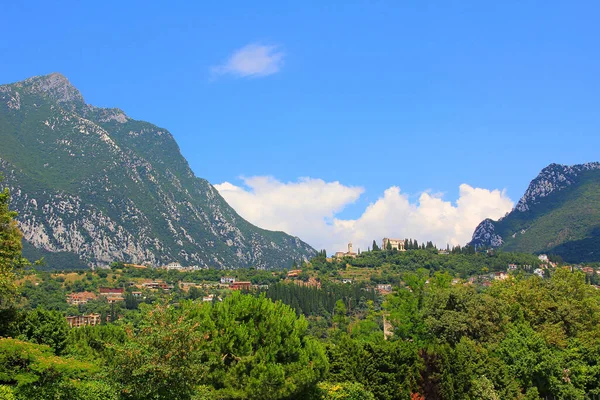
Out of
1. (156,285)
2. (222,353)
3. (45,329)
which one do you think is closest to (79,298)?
(156,285)

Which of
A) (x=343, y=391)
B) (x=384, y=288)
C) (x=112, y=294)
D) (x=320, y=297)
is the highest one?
(x=384, y=288)

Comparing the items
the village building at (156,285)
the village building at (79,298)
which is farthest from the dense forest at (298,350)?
the village building at (156,285)

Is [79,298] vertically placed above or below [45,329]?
below

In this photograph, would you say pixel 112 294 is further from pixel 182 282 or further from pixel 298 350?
pixel 298 350

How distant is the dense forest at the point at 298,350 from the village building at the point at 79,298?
93.6 meters

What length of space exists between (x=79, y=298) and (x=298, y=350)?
422 feet

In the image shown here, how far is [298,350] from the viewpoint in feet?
97.6

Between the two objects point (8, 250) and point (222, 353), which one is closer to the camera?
point (222, 353)

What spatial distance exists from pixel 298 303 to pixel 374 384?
98118 mm

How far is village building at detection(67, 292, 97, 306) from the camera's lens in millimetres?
140625

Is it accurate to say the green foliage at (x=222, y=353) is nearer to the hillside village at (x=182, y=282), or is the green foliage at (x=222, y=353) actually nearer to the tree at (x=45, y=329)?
the tree at (x=45, y=329)

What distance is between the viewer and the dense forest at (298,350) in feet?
Answer: 77.7

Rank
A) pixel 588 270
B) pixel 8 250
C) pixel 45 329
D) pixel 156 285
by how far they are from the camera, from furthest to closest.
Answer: pixel 588 270, pixel 156 285, pixel 45 329, pixel 8 250

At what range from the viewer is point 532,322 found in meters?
50.9
